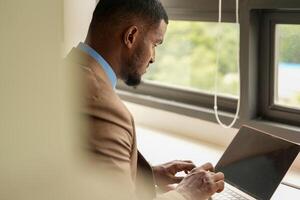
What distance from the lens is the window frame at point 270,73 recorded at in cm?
181

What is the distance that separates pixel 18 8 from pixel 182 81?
207cm

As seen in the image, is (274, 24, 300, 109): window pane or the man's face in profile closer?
the man's face in profile

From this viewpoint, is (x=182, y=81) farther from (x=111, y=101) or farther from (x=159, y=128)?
(x=111, y=101)

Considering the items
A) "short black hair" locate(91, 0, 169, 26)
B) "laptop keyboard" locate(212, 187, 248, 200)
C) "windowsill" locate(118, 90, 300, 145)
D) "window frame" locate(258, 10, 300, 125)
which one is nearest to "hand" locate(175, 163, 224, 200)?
"laptop keyboard" locate(212, 187, 248, 200)

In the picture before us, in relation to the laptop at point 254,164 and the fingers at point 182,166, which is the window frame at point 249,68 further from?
the fingers at point 182,166

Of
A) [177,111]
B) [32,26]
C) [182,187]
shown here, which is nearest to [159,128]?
[177,111]

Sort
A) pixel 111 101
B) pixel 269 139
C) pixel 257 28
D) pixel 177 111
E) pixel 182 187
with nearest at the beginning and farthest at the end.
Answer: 1. pixel 111 101
2. pixel 182 187
3. pixel 269 139
4. pixel 257 28
5. pixel 177 111

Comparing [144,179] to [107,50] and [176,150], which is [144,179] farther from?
[176,150]

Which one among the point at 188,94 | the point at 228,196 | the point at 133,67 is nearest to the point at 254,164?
the point at 228,196

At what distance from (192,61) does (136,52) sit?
1.50 metres

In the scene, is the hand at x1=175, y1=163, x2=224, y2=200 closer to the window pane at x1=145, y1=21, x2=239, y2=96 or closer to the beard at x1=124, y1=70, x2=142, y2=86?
the beard at x1=124, y1=70, x2=142, y2=86

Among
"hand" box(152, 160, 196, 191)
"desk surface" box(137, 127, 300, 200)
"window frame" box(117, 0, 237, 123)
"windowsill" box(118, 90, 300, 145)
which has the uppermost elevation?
"window frame" box(117, 0, 237, 123)

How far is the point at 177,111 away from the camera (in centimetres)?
216

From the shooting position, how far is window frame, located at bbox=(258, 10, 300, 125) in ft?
5.95
